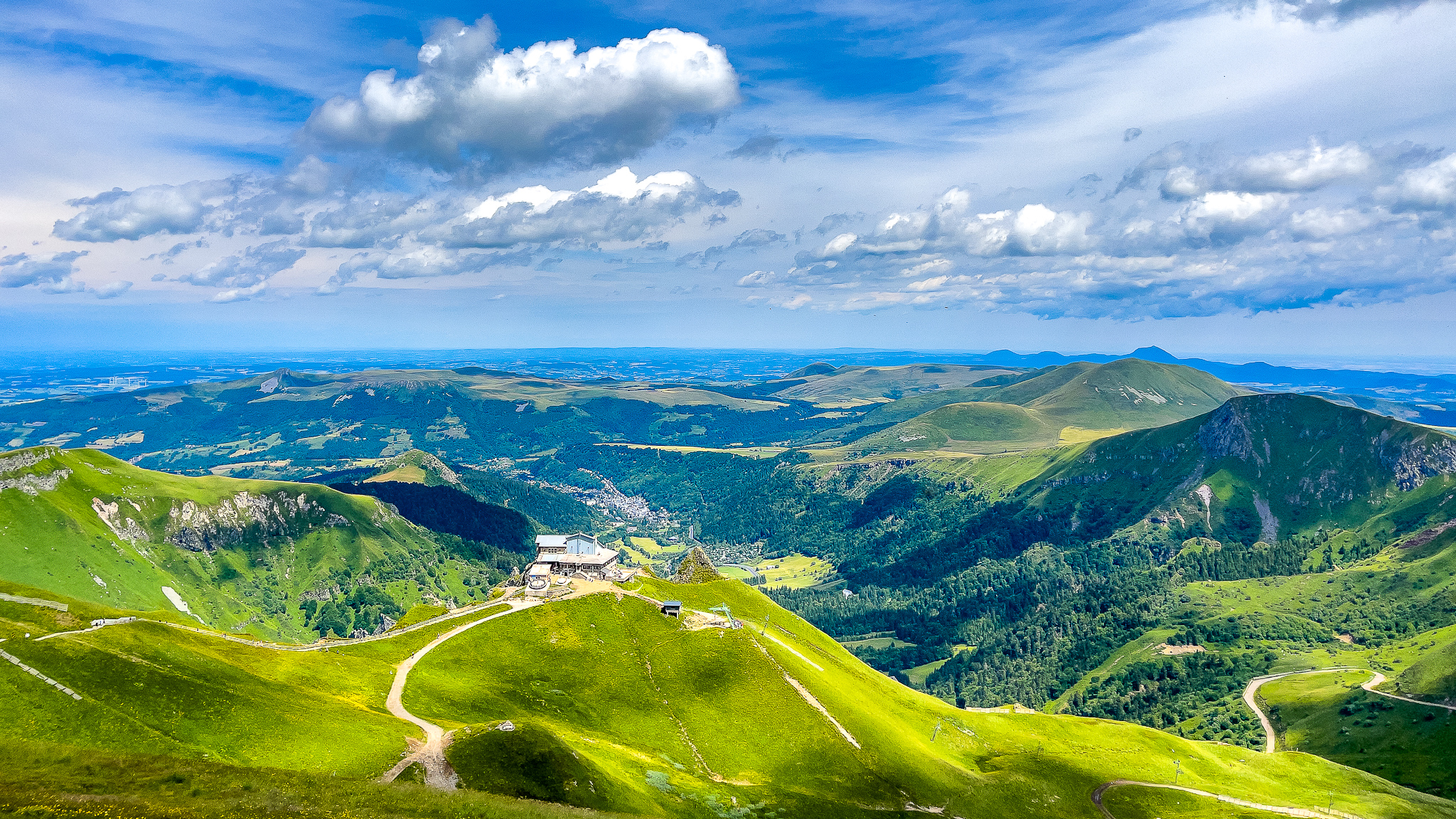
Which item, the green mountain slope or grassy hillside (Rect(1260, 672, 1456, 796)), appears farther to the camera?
grassy hillside (Rect(1260, 672, 1456, 796))

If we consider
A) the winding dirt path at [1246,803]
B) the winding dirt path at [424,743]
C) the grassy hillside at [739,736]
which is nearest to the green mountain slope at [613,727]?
the grassy hillside at [739,736]

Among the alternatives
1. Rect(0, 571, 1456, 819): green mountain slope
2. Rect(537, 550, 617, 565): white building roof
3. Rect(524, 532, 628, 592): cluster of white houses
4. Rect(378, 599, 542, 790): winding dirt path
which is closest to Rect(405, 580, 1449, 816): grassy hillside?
Rect(0, 571, 1456, 819): green mountain slope

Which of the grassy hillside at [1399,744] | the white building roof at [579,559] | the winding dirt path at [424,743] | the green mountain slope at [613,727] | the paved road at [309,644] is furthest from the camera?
the white building roof at [579,559]

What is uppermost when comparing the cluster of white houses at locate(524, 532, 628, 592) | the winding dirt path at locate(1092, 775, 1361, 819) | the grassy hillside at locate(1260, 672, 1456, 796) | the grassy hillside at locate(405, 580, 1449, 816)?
the cluster of white houses at locate(524, 532, 628, 592)

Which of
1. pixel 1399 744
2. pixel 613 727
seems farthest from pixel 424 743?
pixel 1399 744

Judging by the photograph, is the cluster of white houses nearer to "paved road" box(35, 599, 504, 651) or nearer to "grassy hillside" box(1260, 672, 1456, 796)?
"paved road" box(35, 599, 504, 651)

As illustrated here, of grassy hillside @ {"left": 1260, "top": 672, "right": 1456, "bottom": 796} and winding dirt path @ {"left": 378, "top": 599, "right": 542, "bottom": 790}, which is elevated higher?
winding dirt path @ {"left": 378, "top": 599, "right": 542, "bottom": 790}

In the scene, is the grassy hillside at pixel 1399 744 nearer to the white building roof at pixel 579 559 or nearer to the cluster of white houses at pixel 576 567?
the cluster of white houses at pixel 576 567
